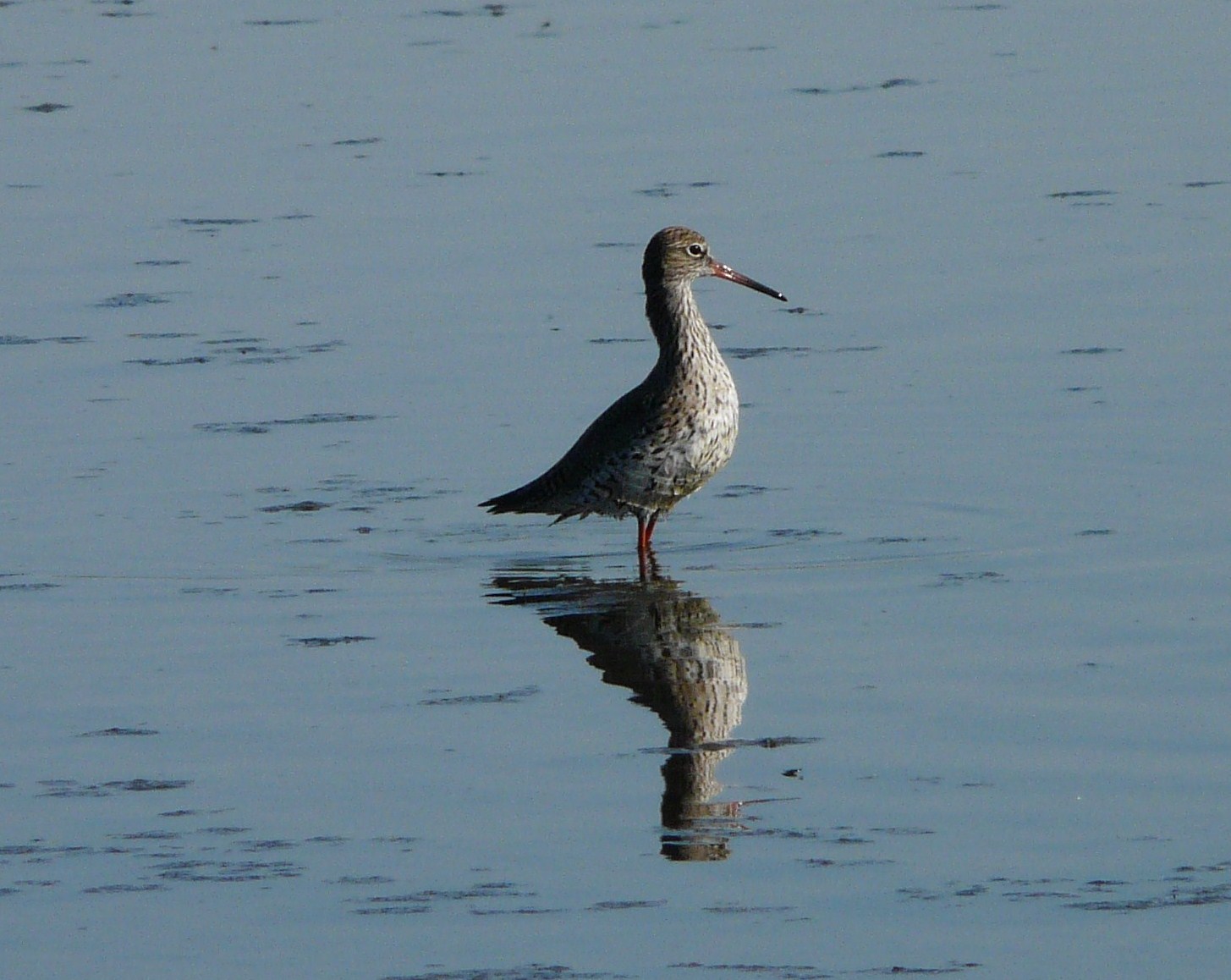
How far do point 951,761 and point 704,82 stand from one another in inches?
399

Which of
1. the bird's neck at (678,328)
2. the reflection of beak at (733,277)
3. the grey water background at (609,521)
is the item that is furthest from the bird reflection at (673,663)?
the reflection of beak at (733,277)

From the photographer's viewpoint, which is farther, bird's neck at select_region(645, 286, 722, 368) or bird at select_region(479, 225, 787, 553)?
bird's neck at select_region(645, 286, 722, 368)

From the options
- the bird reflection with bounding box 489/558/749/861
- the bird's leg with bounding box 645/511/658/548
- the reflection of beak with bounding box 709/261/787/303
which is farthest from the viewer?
the reflection of beak with bounding box 709/261/787/303

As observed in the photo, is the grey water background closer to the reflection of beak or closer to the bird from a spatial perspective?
the bird

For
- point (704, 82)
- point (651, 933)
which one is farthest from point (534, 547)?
point (704, 82)

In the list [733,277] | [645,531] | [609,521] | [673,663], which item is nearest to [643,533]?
[645,531]

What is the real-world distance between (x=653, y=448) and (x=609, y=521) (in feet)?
3.72

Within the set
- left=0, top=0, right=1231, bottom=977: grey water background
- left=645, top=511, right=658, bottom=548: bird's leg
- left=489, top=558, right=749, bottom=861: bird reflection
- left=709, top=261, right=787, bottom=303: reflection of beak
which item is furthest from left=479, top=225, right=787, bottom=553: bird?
left=709, top=261, right=787, bottom=303: reflection of beak

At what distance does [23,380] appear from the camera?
11492mm

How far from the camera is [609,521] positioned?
10.6m

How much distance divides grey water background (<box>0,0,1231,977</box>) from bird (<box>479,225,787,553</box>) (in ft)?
0.63

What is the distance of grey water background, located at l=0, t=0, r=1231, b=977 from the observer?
5957 millimetres

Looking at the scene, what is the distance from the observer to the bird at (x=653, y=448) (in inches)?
375

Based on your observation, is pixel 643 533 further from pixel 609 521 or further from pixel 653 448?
pixel 609 521
